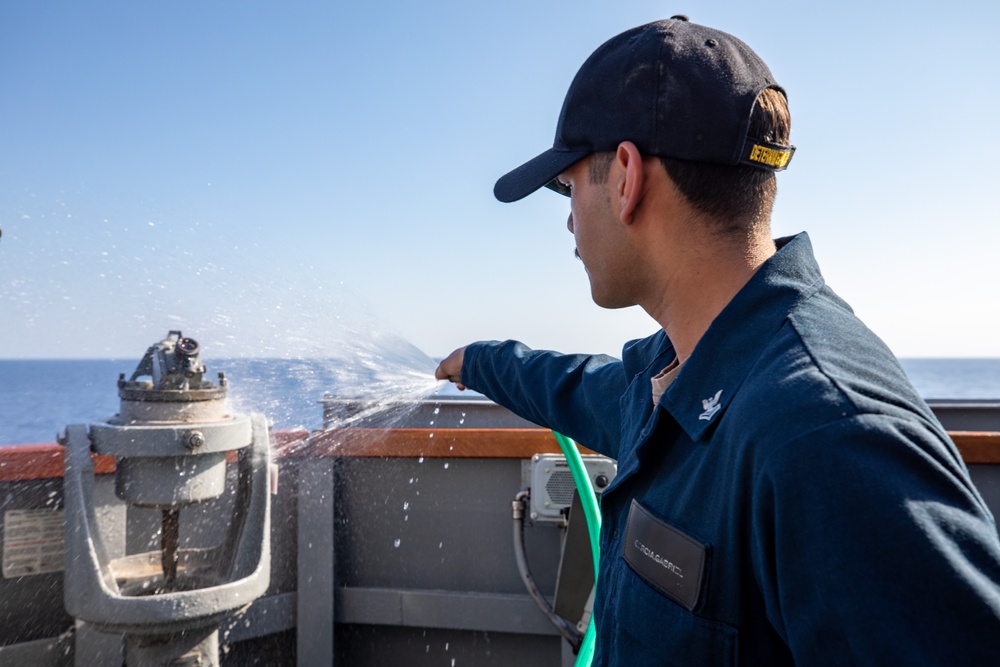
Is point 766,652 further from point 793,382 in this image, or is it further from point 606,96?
point 606,96

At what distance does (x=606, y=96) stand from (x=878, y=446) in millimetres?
751

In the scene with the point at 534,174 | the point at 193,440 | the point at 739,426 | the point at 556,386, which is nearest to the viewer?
the point at 739,426

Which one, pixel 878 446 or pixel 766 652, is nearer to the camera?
pixel 878 446

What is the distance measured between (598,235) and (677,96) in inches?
10.3

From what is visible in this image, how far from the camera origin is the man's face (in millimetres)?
1328

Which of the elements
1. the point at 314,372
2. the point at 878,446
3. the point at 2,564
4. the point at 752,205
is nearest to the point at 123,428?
the point at 314,372

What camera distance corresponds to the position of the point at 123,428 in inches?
89.7

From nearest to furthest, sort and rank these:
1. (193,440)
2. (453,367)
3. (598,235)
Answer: (598,235) → (193,440) → (453,367)

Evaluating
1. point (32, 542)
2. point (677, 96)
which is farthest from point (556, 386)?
point (32, 542)

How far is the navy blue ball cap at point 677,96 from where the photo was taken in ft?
3.92

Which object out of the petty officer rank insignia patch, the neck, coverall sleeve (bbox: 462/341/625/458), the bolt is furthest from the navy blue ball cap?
the bolt

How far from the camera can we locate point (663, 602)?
1.05 meters

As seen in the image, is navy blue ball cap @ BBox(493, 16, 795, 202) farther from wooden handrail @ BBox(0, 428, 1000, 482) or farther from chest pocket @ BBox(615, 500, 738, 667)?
wooden handrail @ BBox(0, 428, 1000, 482)

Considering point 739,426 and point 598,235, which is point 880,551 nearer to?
point 739,426
